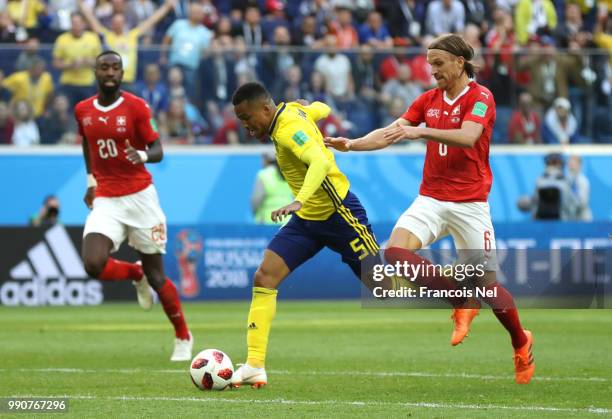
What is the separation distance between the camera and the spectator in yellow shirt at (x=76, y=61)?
68.2 feet

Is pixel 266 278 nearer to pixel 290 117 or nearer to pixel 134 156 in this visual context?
pixel 290 117

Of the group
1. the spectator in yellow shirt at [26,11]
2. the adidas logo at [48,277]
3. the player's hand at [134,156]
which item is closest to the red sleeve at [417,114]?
the player's hand at [134,156]

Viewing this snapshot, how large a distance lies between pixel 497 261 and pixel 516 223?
38.4 ft

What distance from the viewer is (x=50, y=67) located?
2108 cm

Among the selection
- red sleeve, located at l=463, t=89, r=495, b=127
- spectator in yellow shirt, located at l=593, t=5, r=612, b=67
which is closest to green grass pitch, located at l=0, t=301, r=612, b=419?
red sleeve, located at l=463, t=89, r=495, b=127

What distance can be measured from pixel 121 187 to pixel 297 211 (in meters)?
3.11

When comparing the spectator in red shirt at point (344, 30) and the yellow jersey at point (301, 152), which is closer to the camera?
the yellow jersey at point (301, 152)

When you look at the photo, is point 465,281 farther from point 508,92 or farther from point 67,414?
point 508,92

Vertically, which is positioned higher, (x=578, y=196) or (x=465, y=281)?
(x=465, y=281)

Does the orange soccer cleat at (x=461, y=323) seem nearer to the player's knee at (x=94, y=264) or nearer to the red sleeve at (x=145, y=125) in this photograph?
the player's knee at (x=94, y=264)

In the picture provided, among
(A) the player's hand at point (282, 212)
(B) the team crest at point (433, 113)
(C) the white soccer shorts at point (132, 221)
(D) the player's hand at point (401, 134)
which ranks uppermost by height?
(D) the player's hand at point (401, 134)

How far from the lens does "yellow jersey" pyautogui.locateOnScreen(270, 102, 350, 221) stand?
8906 millimetres

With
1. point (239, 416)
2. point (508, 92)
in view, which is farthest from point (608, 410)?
point (508, 92)

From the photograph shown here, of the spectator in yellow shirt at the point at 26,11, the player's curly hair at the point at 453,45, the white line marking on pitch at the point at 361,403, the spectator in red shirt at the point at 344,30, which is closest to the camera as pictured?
the white line marking on pitch at the point at 361,403
